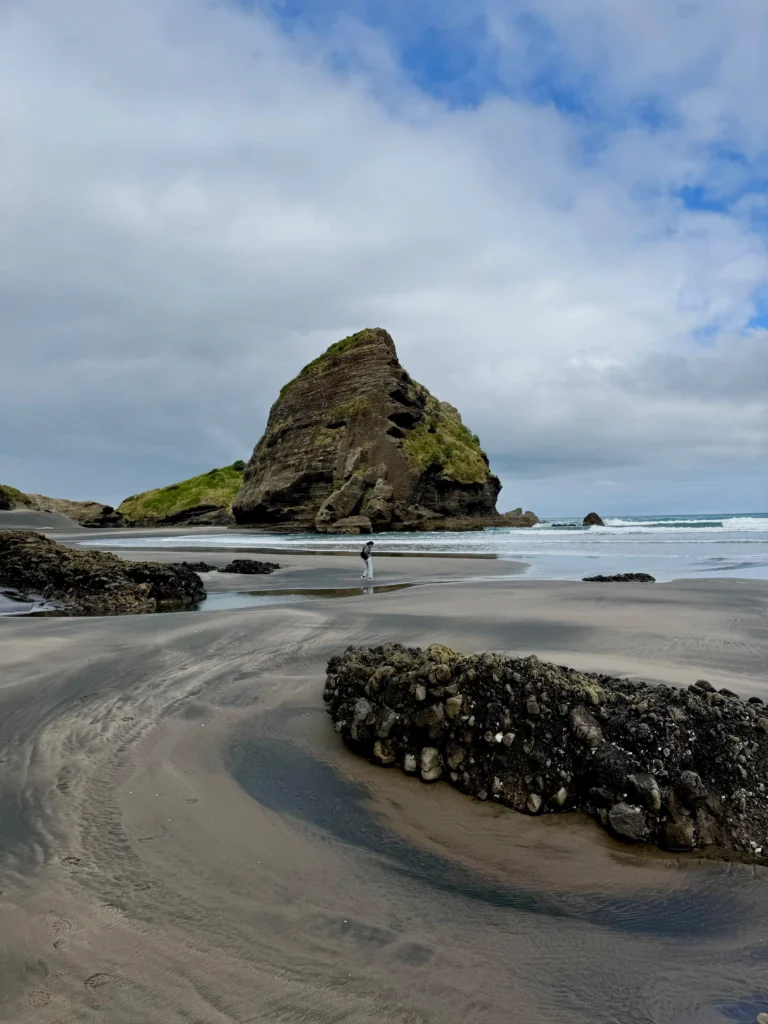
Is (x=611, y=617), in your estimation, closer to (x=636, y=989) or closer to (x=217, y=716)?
(x=217, y=716)

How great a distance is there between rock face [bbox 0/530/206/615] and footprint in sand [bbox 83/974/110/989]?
362 inches

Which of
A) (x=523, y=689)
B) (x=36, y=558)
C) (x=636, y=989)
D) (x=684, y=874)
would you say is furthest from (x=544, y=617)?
(x=36, y=558)

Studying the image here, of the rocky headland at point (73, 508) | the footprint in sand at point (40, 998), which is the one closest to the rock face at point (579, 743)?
the footprint in sand at point (40, 998)

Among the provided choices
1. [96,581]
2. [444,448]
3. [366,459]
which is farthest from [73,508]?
[96,581]

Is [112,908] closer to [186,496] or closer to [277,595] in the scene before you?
[277,595]

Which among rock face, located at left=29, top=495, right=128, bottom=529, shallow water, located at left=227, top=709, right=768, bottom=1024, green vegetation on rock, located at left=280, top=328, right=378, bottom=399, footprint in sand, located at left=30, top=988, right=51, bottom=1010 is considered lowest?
shallow water, located at left=227, top=709, right=768, bottom=1024

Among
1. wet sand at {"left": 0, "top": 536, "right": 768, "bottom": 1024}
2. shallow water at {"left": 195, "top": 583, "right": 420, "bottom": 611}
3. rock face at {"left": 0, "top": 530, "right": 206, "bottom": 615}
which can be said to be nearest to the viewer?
wet sand at {"left": 0, "top": 536, "right": 768, "bottom": 1024}

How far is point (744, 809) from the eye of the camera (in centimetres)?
309

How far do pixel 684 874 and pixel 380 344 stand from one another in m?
76.4

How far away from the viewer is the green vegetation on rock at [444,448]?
67.9 meters

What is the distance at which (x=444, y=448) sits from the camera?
70750mm

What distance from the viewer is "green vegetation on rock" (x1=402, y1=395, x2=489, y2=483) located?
67.9 metres

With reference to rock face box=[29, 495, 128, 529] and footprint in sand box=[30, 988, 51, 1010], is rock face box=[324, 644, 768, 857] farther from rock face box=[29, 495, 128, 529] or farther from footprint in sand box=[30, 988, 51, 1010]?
rock face box=[29, 495, 128, 529]

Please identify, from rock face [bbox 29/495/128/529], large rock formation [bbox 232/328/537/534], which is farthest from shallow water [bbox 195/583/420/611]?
rock face [bbox 29/495/128/529]
